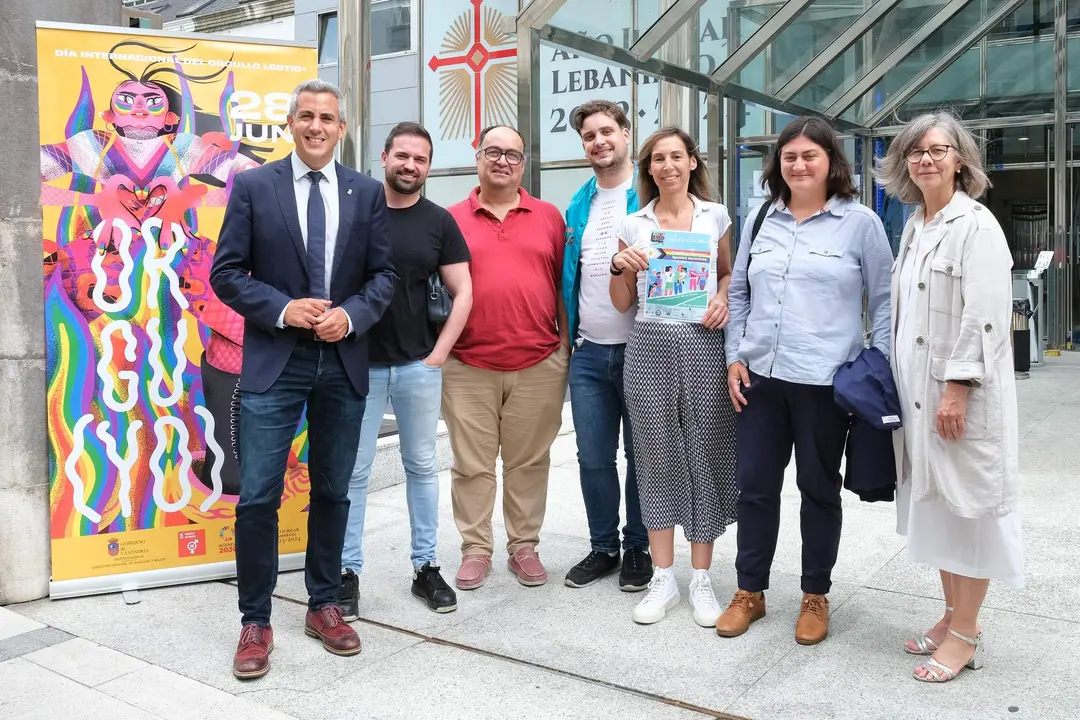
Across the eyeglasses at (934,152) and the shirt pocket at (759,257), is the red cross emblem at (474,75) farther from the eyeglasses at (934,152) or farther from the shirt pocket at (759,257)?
the eyeglasses at (934,152)

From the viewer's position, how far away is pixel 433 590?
12.3 feet

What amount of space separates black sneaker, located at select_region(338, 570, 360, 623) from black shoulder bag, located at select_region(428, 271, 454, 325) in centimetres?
101

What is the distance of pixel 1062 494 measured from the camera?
522 cm

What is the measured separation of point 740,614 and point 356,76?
12.5ft

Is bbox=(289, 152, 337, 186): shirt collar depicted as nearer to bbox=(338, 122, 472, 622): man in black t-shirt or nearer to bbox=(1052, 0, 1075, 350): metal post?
bbox=(338, 122, 472, 622): man in black t-shirt

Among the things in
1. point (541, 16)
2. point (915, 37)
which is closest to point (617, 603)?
point (541, 16)

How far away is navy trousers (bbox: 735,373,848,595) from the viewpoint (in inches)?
127

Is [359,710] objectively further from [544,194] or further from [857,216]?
[544,194]

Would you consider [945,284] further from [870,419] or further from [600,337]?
[600,337]

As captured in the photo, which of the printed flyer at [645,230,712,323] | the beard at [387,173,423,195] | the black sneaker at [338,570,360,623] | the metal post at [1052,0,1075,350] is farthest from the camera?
the metal post at [1052,0,1075,350]

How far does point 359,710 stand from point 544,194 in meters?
7.28

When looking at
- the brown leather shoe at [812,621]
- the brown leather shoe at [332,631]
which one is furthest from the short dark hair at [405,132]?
the brown leather shoe at [812,621]

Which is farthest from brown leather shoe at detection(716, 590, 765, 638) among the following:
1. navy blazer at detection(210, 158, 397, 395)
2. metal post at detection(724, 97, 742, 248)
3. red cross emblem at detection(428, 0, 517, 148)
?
red cross emblem at detection(428, 0, 517, 148)

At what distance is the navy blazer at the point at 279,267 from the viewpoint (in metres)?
3.12
